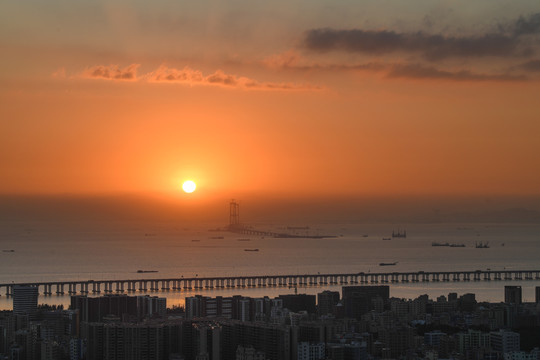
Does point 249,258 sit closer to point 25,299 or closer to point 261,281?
point 261,281

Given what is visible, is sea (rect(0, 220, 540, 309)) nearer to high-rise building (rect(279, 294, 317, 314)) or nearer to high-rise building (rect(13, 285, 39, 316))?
high-rise building (rect(13, 285, 39, 316))

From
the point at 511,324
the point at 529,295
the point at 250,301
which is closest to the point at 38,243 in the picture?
the point at 529,295

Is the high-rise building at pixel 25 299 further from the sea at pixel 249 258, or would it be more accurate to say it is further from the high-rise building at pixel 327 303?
the high-rise building at pixel 327 303

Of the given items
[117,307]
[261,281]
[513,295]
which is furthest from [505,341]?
→ [261,281]

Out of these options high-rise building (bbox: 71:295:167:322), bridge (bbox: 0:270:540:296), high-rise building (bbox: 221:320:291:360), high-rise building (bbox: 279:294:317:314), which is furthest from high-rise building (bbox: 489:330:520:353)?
bridge (bbox: 0:270:540:296)

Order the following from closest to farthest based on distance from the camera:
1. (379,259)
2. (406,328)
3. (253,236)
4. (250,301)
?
(406,328)
(250,301)
(379,259)
(253,236)

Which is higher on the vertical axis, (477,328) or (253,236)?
(253,236)

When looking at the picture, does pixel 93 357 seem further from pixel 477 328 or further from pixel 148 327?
pixel 477 328

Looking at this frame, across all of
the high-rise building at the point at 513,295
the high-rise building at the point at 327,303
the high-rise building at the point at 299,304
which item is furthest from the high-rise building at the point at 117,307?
the high-rise building at the point at 513,295
